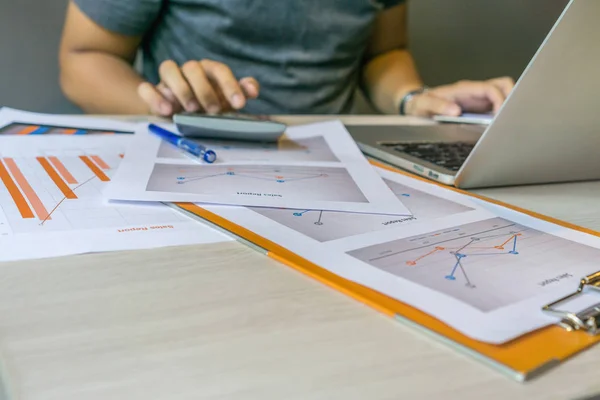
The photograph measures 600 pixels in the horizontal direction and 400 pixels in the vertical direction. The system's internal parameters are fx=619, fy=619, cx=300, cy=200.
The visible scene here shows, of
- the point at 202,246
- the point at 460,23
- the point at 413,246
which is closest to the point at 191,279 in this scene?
the point at 202,246

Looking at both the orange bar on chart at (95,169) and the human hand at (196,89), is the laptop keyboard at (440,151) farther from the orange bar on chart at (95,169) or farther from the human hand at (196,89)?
the orange bar on chart at (95,169)

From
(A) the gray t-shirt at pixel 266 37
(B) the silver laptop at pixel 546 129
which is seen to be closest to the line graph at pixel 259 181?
(B) the silver laptop at pixel 546 129

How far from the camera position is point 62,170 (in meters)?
0.56

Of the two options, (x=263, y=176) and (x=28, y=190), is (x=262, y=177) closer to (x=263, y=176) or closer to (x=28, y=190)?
(x=263, y=176)

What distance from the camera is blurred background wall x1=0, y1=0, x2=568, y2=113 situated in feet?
4.33

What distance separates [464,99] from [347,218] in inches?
23.3

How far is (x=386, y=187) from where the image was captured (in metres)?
0.57

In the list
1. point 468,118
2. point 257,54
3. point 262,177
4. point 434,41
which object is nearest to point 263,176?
point 262,177

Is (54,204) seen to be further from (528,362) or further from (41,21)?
(41,21)

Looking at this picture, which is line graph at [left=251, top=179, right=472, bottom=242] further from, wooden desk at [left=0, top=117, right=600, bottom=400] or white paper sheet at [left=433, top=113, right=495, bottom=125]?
white paper sheet at [left=433, top=113, right=495, bottom=125]

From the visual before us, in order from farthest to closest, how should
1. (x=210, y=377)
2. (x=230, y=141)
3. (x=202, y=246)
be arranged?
1. (x=230, y=141)
2. (x=202, y=246)
3. (x=210, y=377)

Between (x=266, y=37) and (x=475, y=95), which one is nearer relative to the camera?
(x=475, y=95)

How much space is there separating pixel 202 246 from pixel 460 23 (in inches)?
63.0

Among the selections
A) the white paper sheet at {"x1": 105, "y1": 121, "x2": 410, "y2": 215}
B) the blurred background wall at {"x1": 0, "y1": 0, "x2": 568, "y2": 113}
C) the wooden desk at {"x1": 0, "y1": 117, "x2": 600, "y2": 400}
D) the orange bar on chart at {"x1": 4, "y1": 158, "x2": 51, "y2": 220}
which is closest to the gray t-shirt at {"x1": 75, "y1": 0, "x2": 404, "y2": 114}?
the blurred background wall at {"x1": 0, "y1": 0, "x2": 568, "y2": 113}
